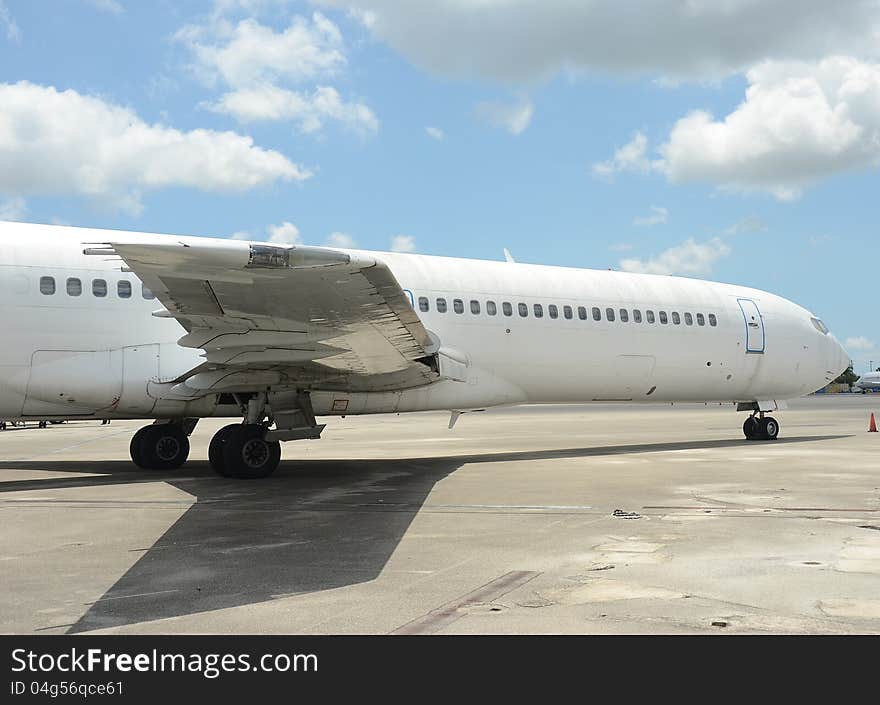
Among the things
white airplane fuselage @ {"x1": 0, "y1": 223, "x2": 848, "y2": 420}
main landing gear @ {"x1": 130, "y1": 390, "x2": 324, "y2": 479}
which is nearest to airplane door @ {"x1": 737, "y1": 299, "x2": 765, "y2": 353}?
white airplane fuselage @ {"x1": 0, "y1": 223, "x2": 848, "y2": 420}

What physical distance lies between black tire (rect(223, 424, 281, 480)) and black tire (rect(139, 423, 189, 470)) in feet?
8.68

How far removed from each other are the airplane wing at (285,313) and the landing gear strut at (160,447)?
2996mm

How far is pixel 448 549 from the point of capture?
7445 mm

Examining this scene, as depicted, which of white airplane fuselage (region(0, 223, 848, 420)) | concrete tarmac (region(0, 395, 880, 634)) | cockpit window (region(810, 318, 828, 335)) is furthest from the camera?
cockpit window (region(810, 318, 828, 335))

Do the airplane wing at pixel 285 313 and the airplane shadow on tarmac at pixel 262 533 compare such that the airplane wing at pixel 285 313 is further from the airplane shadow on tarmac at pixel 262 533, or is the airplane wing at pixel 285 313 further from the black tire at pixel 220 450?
the airplane shadow on tarmac at pixel 262 533

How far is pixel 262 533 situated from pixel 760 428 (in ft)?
53.2

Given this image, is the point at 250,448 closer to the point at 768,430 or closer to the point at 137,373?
the point at 137,373

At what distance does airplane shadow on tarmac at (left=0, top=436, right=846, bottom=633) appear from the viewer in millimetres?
5797

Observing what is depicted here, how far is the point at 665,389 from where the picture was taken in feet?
62.9

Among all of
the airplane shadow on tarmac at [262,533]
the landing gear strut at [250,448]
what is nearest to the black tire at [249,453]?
the landing gear strut at [250,448]

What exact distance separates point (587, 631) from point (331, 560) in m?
2.82

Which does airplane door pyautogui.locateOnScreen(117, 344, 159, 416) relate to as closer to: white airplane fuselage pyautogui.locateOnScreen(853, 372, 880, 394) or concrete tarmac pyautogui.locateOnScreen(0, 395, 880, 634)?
concrete tarmac pyautogui.locateOnScreen(0, 395, 880, 634)

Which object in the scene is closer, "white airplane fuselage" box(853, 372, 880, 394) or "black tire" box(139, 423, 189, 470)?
"black tire" box(139, 423, 189, 470)

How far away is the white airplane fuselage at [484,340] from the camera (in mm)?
12609
